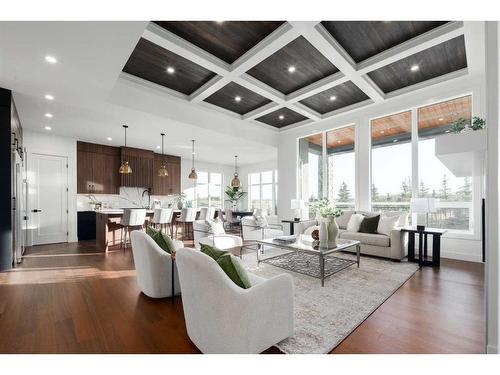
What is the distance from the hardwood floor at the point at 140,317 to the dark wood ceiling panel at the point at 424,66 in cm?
342

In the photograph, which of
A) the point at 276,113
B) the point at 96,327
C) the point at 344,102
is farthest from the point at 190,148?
the point at 96,327

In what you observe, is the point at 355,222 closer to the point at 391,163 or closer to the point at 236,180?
the point at 391,163

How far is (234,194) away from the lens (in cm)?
1123

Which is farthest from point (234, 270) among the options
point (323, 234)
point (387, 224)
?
point (387, 224)

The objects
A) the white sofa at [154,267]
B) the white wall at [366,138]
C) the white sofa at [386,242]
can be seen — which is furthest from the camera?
the white wall at [366,138]

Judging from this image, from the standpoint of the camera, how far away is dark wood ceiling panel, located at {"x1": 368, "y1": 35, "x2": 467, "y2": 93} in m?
3.67

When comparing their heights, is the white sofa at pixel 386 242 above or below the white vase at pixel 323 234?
below

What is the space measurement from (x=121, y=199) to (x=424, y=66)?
8607 millimetres

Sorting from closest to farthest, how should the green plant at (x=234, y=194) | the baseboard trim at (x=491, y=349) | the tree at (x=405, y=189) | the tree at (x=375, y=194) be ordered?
1. the baseboard trim at (x=491, y=349)
2. the tree at (x=405, y=189)
3. the tree at (x=375, y=194)
4. the green plant at (x=234, y=194)

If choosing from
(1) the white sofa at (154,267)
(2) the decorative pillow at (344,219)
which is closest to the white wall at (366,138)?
(2) the decorative pillow at (344,219)

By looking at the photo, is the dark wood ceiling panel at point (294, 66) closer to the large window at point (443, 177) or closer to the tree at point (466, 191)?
the large window at point (443, 177)

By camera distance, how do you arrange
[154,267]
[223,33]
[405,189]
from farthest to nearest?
[405,189] < [223,33] < [154,267]

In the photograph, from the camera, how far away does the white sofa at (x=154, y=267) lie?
2.66 metres
